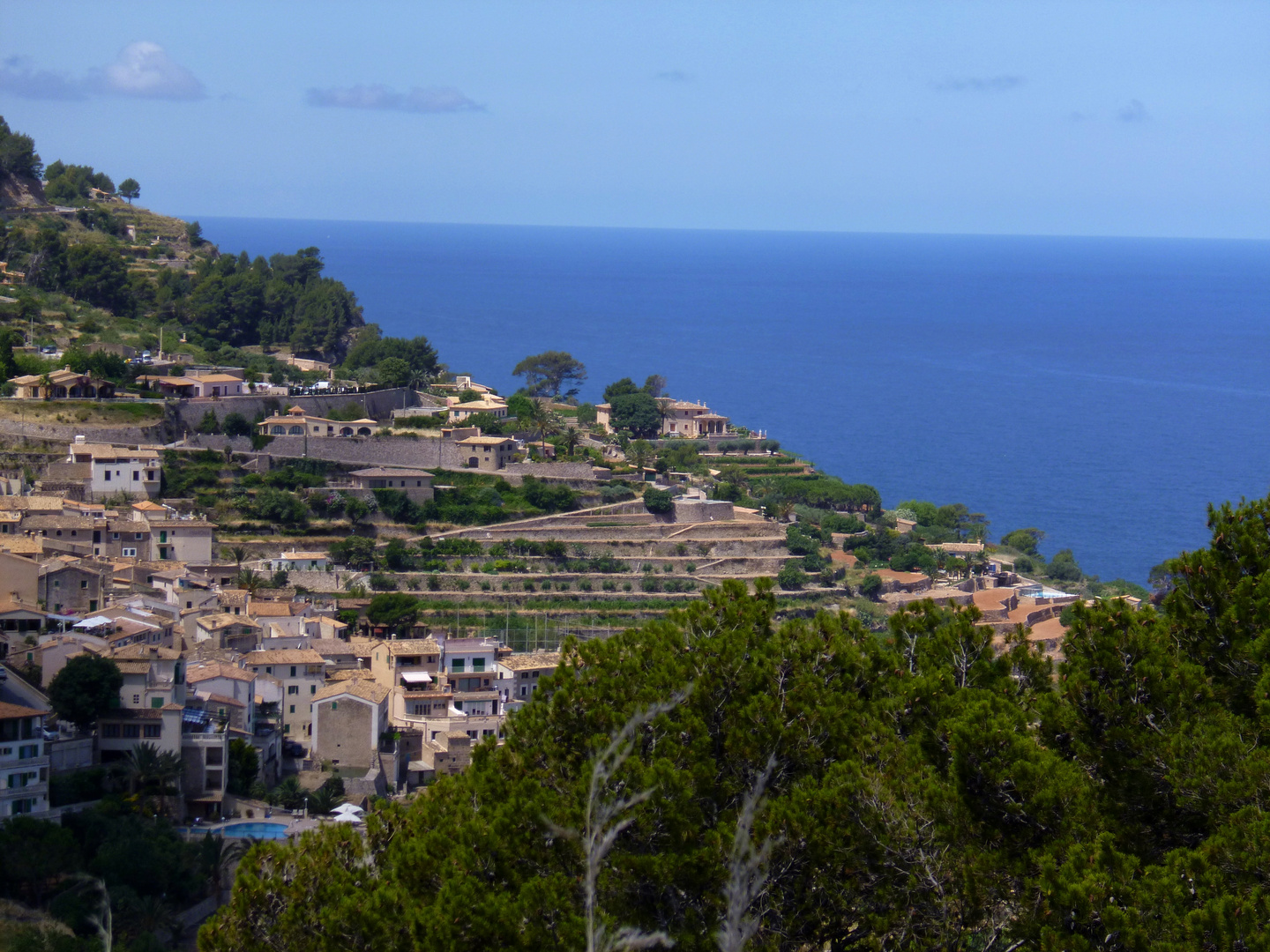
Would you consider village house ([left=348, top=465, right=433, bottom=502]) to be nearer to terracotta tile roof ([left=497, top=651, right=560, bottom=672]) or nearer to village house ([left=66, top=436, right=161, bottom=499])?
village house ([left=66, top=436, right=161, bottom=499])

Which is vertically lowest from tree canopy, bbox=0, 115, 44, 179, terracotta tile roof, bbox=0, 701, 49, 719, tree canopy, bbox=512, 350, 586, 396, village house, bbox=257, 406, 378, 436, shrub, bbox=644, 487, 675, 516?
terracotta tile roof, bbox=0, 701, 49, 719

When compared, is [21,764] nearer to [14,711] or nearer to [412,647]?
[14,711]

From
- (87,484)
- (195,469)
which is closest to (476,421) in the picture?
(195,469)

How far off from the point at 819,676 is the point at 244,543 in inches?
953

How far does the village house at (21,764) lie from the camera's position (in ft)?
59.7

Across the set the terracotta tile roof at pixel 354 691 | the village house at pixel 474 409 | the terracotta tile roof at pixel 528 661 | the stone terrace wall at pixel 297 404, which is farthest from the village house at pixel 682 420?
the terracotta tile roof at pixel 354 691

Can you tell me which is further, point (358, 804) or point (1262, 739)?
point (358, 804)

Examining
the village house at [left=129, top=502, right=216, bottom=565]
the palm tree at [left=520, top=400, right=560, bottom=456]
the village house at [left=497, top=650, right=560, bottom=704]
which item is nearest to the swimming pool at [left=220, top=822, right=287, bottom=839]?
the village house at [left=497, top=650, right=560, bottom=704]

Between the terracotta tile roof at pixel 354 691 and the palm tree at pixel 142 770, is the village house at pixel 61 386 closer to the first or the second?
the terracotta tile roof at pixel 354 691

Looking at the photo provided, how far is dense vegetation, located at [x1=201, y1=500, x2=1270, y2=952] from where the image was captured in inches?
338

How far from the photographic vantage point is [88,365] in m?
37.7

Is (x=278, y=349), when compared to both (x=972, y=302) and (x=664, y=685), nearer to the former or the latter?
(x=664, y=685)

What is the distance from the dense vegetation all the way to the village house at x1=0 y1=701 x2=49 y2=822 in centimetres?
894

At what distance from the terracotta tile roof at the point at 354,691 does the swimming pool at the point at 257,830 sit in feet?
12.4
